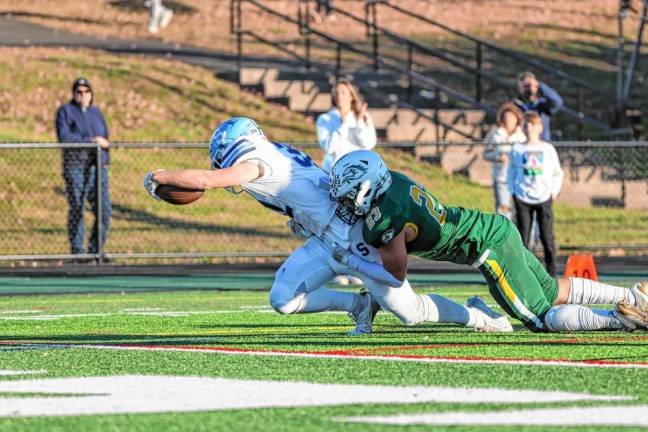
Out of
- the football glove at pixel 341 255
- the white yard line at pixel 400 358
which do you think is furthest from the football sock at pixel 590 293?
the white yard line at pixel 400 358

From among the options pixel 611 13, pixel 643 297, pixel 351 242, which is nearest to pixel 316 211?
pixel 351 242

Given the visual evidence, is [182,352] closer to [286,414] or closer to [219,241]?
[286,414]

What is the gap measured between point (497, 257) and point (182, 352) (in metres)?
1.78

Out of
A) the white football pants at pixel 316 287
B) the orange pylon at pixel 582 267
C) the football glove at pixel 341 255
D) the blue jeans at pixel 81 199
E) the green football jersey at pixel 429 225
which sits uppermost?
the green football jersey at pixel 429 225

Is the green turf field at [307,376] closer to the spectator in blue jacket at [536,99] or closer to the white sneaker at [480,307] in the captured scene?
the white sneaker at [480,307]

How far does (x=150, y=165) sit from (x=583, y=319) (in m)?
13.2

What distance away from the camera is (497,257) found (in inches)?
330

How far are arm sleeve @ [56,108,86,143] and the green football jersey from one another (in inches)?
394

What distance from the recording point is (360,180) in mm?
7902

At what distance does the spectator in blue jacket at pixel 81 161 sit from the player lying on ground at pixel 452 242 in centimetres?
966

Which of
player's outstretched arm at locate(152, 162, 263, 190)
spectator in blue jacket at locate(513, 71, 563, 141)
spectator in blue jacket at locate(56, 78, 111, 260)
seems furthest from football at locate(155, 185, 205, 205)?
spectator in blue jacket at locate(513, 71, 563, 141)

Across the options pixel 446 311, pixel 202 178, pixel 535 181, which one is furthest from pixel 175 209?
pixel 202 178

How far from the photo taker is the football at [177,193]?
8.03 m

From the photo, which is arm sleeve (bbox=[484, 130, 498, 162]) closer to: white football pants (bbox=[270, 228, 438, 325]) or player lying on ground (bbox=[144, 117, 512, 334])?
player lying on ground (bbox=[144, 117, 512, 334])
